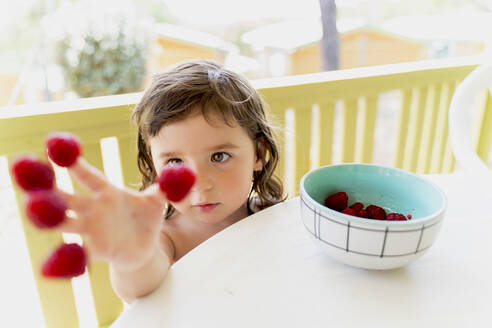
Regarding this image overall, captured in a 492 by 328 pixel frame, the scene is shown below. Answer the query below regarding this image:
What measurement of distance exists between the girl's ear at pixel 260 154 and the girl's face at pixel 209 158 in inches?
2.4

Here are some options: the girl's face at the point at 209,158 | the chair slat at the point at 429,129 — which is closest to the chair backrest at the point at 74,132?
the girl's face at the point at 209,158

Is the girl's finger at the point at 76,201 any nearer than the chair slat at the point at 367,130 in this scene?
Yes

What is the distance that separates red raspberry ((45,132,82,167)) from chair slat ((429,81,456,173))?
1.55 metres

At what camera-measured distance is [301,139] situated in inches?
52.0

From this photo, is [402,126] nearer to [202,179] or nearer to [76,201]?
[202,179]

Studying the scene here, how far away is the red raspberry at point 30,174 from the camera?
0.28m

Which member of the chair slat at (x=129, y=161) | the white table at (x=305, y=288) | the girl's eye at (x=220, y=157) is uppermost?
the girl's eye at (x=220, y=157)

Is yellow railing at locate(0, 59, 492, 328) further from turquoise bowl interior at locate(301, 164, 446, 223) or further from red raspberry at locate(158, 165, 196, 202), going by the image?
red raspberry at locate(158, 165, 196, 202)

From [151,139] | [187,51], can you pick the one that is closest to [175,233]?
[151,139]

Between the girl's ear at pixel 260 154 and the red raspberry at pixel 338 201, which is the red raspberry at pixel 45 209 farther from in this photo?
the girl's ear at pixel 260 154

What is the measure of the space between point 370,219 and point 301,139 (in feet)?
2.82

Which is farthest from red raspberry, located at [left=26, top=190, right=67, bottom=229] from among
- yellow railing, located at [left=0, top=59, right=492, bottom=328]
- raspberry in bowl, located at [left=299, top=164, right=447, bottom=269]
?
yellow railing, located at [left=0, top=59, right=492, bottom=328]

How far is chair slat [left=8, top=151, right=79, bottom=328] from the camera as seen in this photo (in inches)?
39.6

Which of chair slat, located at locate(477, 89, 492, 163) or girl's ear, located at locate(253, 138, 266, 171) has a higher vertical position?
girl's ear, located at locate(253, 138, 266, 171)
